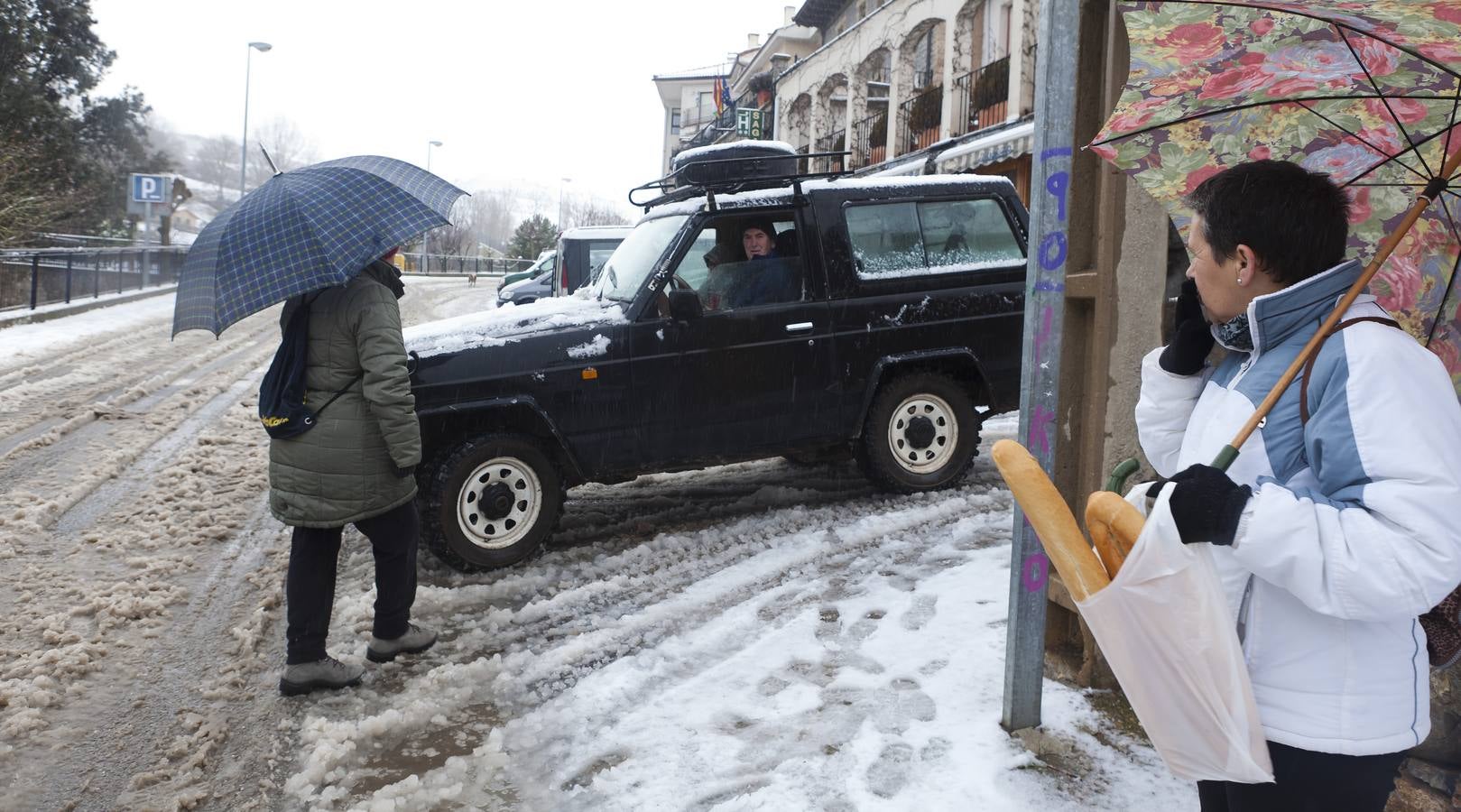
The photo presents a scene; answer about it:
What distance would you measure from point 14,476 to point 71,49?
94.4 feet

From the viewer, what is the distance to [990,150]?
616 inches

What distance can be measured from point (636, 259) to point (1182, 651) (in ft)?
16.1

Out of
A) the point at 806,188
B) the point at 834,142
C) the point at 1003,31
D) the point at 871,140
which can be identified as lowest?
the point at 806,188

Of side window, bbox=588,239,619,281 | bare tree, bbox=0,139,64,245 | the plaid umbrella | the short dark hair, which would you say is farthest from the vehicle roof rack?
bare tree, bbox=0,139,64,245

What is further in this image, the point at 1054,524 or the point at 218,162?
the point at 218,162

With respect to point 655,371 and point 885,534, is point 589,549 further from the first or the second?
point 885,534

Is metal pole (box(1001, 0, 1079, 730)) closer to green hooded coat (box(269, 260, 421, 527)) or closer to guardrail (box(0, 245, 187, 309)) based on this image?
green hooded coat (box(269, 260, 421, 527))

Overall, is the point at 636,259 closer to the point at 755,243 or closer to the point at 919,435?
the point at 755,243

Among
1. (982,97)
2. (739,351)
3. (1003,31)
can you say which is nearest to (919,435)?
(739,351)

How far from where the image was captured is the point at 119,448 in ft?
→ 26.8

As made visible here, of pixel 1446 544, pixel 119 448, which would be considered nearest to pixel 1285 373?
pixel 1446 544

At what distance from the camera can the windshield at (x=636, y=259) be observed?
19.4 ft

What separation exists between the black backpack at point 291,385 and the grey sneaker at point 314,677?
0.93 meters

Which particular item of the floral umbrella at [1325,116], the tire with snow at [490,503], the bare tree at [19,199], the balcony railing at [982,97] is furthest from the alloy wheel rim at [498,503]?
the bare tree at [19,199]
